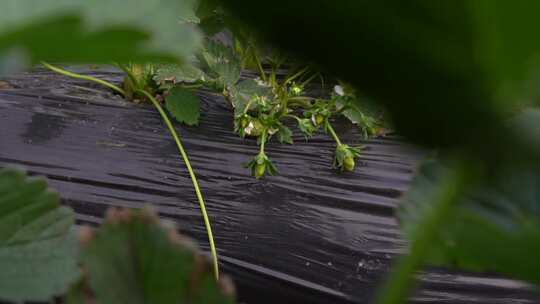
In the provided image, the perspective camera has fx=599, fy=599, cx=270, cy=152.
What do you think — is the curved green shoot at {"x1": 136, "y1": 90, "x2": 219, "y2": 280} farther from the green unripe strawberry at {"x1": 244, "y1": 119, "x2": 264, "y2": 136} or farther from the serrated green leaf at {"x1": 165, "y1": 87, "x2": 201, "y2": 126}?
the green unripe strawberry at {"x1": 244, "y1": 119, "x2": 264, "y2": 136}

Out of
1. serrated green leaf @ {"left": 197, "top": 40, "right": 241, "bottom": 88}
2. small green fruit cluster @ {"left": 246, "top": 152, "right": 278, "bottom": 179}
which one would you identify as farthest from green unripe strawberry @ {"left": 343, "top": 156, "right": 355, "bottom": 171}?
serrated green leaf @ {"left": 197, "top": 40, "right": 241, "bottom": 88}

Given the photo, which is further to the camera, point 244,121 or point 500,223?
point 244,121

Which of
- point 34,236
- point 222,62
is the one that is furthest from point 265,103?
point 34,236

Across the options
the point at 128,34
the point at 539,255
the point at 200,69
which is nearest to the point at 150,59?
the point at 128,34

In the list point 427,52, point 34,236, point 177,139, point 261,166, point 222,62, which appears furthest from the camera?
point 222,62

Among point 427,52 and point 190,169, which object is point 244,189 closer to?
point 190,169

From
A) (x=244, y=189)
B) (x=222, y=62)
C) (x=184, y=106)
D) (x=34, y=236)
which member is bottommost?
(x=244, y=189)
